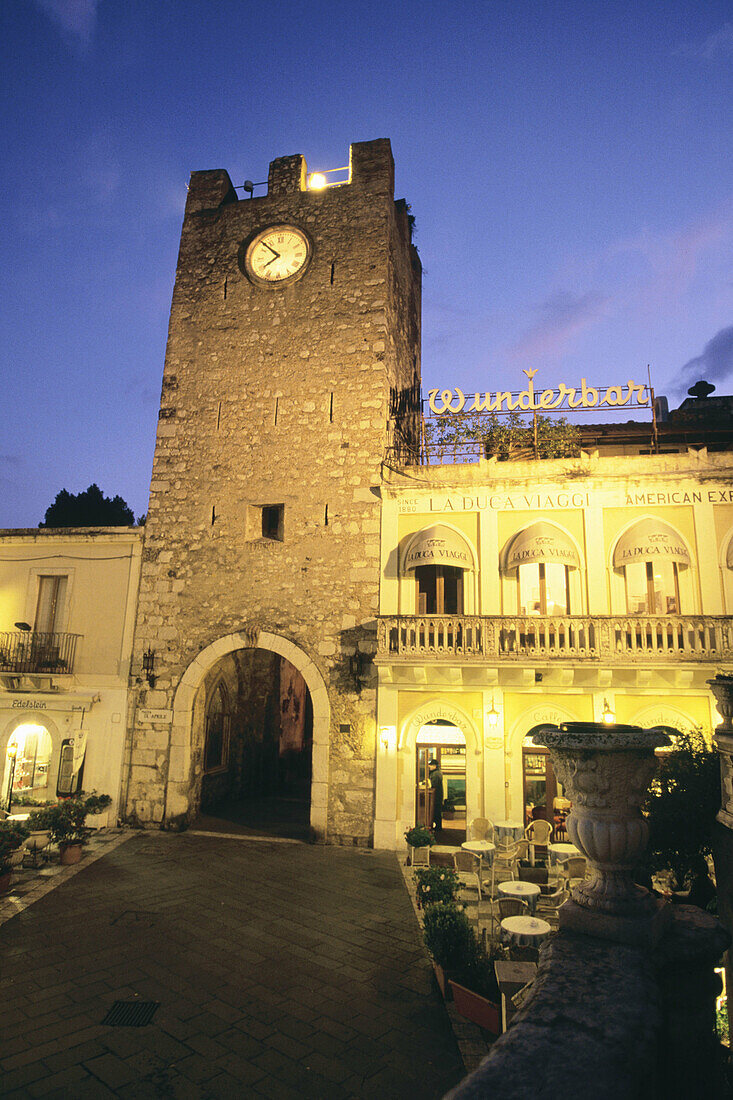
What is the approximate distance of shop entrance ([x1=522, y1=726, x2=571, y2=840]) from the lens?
12922mm

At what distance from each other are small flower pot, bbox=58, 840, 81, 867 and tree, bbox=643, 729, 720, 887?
10768 mm

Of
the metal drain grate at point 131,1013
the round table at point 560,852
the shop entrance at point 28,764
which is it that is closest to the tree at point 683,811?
the round table at point 560,852

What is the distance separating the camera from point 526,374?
15.6 meters

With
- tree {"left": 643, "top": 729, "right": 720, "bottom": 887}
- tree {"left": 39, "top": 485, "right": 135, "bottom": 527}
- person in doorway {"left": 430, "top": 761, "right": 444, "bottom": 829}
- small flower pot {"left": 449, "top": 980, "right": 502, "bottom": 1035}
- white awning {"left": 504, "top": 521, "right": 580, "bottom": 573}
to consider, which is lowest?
small flower pot {"left": 449, "top": 980, "right": 502, "bottom": 1035}

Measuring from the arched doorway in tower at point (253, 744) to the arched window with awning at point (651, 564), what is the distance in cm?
951

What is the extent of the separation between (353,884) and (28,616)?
1099 centimetres

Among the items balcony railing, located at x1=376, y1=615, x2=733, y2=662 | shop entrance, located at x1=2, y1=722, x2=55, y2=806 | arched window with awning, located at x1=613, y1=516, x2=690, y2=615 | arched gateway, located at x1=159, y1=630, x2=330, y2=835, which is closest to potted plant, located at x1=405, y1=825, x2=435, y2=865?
arched gateway, located at x1=159, y1=630, x2=330, y2=835

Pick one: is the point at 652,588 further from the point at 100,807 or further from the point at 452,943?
the point at 100,807

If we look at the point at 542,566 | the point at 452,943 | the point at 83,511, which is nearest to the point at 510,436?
the point at 542,566

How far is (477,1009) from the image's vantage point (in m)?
6.34

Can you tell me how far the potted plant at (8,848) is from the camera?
10.4 m

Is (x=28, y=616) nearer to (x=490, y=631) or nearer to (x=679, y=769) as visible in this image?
(x=490, y=631)

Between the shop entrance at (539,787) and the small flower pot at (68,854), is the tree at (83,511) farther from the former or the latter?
the shop entrance at (539,787)

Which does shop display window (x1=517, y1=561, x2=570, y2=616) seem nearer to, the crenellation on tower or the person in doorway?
the person in doorway
